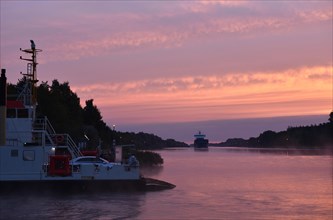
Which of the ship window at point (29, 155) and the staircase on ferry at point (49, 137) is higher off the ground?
the staircase on ferry at point (49, 137)

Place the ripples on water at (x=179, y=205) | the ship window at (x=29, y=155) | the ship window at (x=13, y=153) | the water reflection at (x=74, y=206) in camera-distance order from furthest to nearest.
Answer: the ship window at (x=29, y=155) → the ship window at (x=13, y=153) → the ripples on water at (x=179, y=205) → the water reflection at (x=74, y=206)

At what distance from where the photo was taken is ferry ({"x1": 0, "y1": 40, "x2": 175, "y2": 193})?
1469 inches

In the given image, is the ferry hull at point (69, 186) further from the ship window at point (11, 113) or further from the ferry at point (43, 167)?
the ship window at point (11, 113)

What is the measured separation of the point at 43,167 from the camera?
3775 centimetres

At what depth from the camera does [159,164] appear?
308 ft

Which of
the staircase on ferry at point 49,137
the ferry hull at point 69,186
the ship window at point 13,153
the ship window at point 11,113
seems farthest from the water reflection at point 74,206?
the ship window at point 11,113

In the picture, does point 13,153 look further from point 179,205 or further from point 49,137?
point 179,205

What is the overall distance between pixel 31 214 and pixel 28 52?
14.7m

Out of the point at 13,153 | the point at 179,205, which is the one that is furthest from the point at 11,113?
the point at 179,205

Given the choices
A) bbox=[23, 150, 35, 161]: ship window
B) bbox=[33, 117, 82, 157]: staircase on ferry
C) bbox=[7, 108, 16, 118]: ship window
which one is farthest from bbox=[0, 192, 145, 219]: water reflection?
bbox=[7, 108, 16, 118]: ship window

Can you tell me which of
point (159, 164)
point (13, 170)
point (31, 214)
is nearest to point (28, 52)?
point (13, 170)

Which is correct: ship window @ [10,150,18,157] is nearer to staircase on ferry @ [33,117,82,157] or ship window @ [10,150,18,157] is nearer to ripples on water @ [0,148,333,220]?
staircase on ferry @ [33,117,82,157]

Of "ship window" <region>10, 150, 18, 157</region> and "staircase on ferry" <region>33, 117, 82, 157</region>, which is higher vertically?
"staircase on ferry" <region>33, 117, 82, 157</region>

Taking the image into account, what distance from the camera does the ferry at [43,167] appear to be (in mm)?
37312
